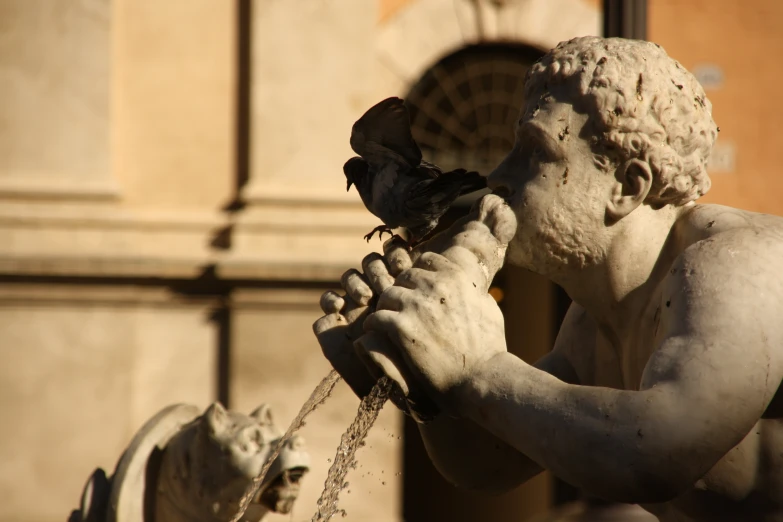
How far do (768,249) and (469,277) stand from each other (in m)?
0.51

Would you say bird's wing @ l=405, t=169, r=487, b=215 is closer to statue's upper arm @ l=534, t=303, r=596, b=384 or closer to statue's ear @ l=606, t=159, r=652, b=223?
statue's ear @ l=606, t=159, r=652, b=223

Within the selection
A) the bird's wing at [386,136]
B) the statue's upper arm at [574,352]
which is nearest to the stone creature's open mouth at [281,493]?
the statue's upper arm at [574,352]

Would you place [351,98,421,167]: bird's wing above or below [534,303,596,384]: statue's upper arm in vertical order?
above

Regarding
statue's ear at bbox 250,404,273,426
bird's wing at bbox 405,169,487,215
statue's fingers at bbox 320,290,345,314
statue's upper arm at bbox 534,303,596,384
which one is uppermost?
bird's wing at bbox 405,169,487,215

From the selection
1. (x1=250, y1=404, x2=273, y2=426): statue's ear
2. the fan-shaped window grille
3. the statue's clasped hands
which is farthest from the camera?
the fan-shaped window grille

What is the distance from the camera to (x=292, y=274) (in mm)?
8859

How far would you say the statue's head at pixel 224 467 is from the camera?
3623 mm

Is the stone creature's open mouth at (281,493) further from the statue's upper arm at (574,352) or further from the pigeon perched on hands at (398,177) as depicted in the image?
the pigeon perched on hands at (398,177)

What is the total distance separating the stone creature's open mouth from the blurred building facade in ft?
16.1

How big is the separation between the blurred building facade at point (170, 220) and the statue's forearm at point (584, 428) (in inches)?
247

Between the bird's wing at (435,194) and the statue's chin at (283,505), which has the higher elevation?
the bird's wing at (435,194)

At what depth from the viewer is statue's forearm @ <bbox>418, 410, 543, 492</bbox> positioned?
2834 millimetres

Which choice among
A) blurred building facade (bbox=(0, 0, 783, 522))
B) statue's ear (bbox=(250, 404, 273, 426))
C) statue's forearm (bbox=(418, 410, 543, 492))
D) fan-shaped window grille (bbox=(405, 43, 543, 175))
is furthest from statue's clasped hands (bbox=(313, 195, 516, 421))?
fan-shaped window grille (bbox=(405, 43, 543, 175))

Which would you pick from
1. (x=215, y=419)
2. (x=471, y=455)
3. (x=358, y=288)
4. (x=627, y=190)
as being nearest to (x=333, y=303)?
(x=358, y=288)
